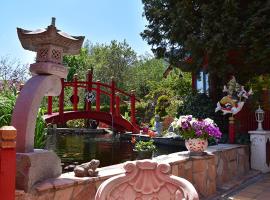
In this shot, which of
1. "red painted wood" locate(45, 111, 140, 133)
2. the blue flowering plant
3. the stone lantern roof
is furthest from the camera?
"red painted wood" locate(45, 111, 140, 133)

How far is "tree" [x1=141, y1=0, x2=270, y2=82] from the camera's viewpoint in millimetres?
7199

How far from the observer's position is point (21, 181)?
304 centimetres

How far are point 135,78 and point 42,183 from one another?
80.3ft

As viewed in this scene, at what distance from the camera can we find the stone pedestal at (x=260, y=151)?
22.8 feet

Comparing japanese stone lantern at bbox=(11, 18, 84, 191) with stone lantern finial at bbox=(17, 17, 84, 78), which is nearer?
japanese stone lantern at bbox=(11, 18, 84, 191)

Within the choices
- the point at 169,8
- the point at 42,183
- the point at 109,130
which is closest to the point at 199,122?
the point at 42,183

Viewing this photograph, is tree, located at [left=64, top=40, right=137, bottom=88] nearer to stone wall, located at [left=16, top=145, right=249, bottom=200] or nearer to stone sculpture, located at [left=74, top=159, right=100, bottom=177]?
stone wall, located at [left=16, top=145, right=249, bottom=200]

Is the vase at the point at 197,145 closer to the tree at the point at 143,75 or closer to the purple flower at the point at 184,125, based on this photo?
the purple flower at the point at 184,125

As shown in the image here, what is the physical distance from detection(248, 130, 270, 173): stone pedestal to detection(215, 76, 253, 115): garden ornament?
0.65 metres

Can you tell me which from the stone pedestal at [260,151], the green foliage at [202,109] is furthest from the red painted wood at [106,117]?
the stone pedestal at [260,151]

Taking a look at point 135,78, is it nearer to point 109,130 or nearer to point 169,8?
point 109,130

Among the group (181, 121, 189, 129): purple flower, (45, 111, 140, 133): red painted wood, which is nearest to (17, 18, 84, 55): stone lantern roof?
(181, 121, 189, 129): purple flower

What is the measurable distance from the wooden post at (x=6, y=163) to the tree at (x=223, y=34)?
19.0 ft

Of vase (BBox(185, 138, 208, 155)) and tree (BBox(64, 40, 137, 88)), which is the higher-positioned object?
tree (BBox(64, 40, 137, 88))
